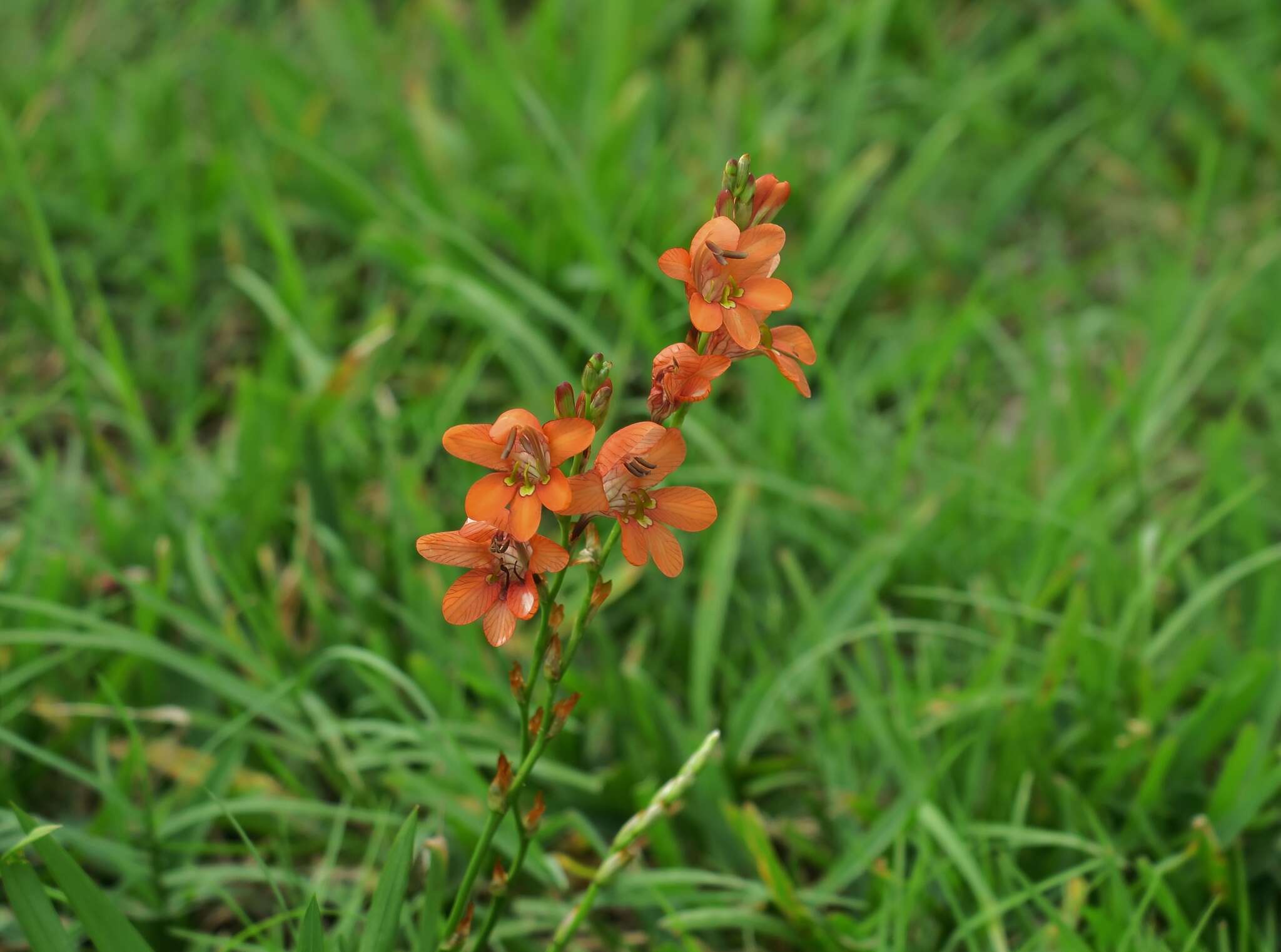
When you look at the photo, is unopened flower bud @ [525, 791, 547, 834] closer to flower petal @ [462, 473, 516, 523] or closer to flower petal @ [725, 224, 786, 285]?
flower petal @ [462, 473, 516, 523]

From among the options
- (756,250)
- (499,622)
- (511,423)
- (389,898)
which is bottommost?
(389,898)

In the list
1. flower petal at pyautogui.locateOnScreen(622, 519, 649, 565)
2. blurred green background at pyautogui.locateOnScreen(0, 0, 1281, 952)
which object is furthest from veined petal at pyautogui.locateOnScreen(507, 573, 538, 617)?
blurred green background at pyautogui.locateOnScreen(0, 0, 1281, 952)

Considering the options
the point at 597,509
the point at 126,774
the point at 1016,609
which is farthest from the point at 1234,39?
the point at 126,774

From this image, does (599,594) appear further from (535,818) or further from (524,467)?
(535,818)

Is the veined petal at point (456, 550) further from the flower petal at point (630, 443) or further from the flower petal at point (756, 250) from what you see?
the flower petal at point (756, 250)

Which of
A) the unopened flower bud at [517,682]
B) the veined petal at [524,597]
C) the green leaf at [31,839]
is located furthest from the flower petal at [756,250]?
the green leaf at [31,839]

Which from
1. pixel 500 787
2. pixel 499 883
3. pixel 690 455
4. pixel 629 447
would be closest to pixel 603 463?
pixel 629 447
